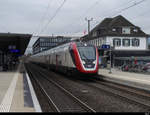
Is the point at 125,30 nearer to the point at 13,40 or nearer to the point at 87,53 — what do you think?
the point at 13,40

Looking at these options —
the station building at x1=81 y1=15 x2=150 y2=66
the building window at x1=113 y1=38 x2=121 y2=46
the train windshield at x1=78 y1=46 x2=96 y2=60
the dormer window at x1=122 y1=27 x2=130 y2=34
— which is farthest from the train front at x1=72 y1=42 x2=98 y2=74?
the dormer window at x1=122 y1=27 x2=130 y2=34

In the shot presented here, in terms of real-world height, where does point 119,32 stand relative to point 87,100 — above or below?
above

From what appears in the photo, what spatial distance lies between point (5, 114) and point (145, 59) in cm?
3044

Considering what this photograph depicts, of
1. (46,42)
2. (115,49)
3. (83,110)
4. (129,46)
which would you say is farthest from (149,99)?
(46,42)

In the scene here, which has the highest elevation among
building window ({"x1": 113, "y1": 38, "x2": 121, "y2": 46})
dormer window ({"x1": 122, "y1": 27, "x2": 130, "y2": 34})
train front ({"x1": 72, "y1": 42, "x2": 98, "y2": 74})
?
dormer window ({"x1": 122, "y1": 27, "x2": 130, "y2": 34})

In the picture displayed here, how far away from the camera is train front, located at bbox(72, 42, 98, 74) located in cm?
1894

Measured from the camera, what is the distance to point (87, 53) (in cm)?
1975

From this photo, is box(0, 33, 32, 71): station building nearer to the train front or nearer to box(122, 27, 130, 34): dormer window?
the train front

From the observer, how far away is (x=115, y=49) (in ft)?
177

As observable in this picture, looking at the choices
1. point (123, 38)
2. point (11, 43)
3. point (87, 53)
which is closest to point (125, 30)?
point (123, 38)

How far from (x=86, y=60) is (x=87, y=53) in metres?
0.82

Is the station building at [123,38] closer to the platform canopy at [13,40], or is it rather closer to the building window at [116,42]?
the building window at [116,42]

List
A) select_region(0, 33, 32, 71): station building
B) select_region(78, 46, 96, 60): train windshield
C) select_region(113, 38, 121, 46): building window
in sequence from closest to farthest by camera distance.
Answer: select_region(78, 46, 96, 60): train windshield
select_region(0, 33, 32, 71): station building
select_region(113, 38, 121, 46): building window

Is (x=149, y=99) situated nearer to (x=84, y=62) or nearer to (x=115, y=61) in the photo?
(x=84, y=62)
